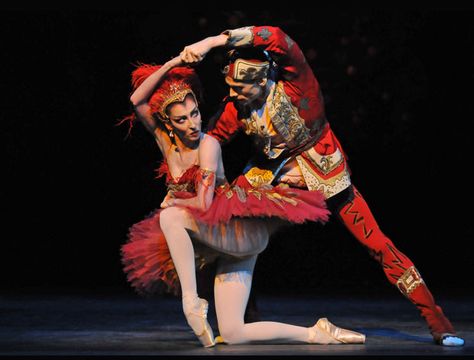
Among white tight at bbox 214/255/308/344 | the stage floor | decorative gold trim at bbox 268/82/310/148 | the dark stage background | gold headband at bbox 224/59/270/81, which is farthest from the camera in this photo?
the dark stage background

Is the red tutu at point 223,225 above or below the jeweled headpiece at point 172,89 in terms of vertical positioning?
below

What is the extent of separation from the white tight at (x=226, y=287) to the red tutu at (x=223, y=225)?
2.1 inches

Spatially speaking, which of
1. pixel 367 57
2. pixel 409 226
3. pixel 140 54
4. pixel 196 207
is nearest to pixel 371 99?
pixel 367 57

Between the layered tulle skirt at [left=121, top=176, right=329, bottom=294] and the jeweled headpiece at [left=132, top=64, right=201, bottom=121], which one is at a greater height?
the jeweled headpiece at [left=132, top=64, right=201, bottom=121]

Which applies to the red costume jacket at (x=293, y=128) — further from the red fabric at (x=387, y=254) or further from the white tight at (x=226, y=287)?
the white tight at (x=226, y=287)

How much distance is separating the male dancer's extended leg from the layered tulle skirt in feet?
0.91

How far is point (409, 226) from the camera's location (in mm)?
5902

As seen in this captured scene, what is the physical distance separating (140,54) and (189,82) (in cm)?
152

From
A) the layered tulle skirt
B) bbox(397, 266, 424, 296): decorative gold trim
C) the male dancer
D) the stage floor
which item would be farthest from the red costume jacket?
the stage floor

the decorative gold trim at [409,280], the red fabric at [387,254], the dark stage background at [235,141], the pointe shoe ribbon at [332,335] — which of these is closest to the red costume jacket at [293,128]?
the red fabric at [387,254]

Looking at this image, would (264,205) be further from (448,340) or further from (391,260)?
(448,340)

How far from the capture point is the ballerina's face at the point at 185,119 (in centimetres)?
399

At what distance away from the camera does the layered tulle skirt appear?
3.88m

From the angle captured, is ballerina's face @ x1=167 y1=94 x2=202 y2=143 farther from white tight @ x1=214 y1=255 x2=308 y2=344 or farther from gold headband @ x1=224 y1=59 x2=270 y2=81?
white tight @ x1=214 y1=255 x2=308 y2=344
